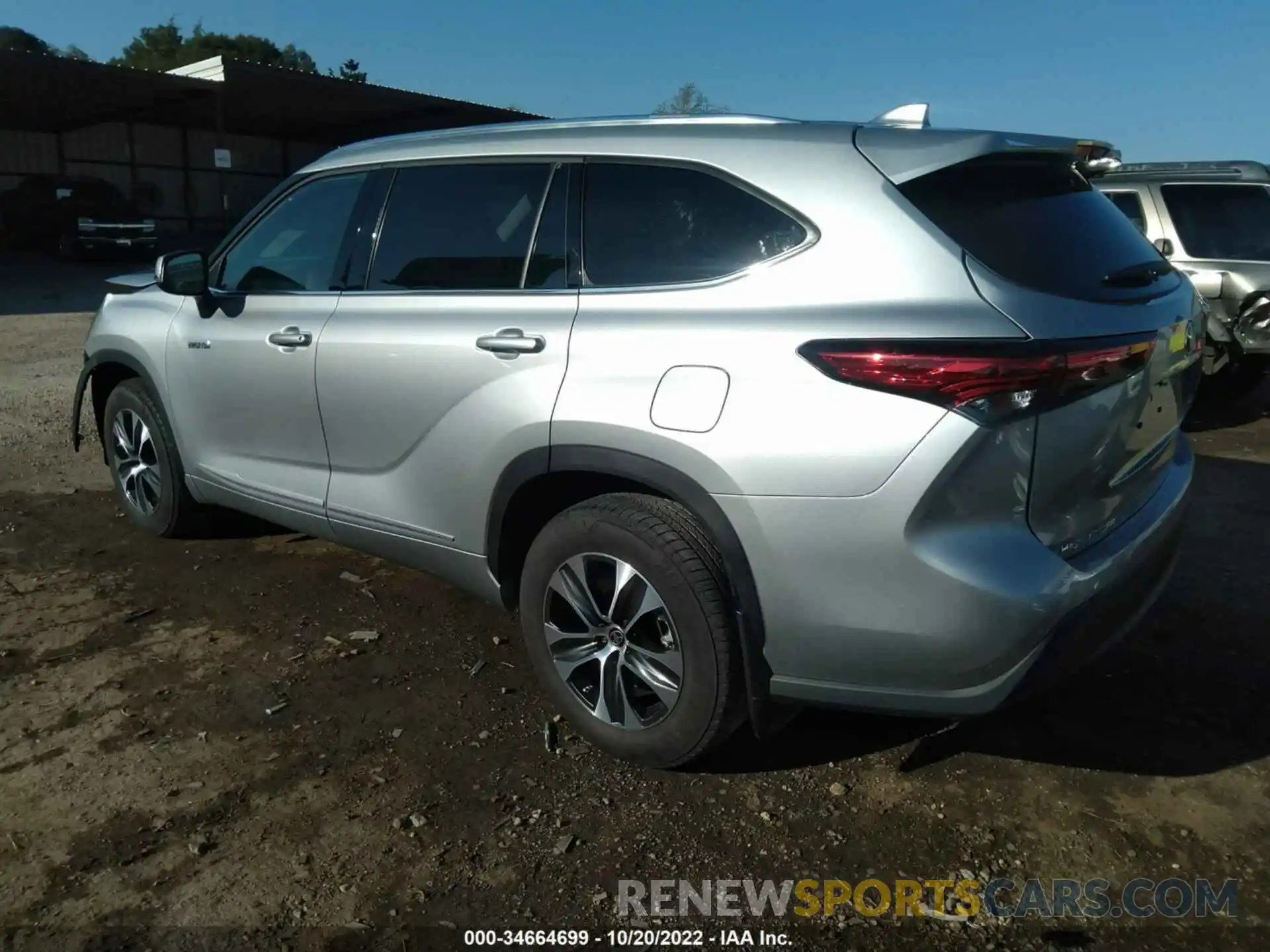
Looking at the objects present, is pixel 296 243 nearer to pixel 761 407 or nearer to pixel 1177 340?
pixel 761 407

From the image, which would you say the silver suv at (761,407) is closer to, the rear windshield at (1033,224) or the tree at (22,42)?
the rear windshield at (1033,224)

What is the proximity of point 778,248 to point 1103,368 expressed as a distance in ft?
2.78

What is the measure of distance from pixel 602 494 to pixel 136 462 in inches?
121

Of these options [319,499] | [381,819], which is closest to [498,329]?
[319,499]

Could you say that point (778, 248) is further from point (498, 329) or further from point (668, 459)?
point (498, 329)

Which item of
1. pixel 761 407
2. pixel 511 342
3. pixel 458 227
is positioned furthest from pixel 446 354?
pixel 761 407

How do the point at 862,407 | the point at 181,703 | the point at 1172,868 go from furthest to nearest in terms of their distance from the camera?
the point at 181,703, the point at 1172,868, the point at 862,407

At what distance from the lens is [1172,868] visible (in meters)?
2.58

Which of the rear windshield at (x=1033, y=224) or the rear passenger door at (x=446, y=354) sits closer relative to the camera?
the rear windshield at (x=1033, y=224)

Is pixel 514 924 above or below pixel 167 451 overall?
below

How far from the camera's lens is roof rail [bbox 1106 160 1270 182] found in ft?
25.6

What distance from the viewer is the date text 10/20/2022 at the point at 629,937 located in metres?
2.36

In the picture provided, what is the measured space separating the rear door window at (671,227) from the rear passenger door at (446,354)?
0.10 meters

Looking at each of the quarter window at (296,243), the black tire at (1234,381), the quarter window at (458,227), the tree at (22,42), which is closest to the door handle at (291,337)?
the quarter window at (296,243)
